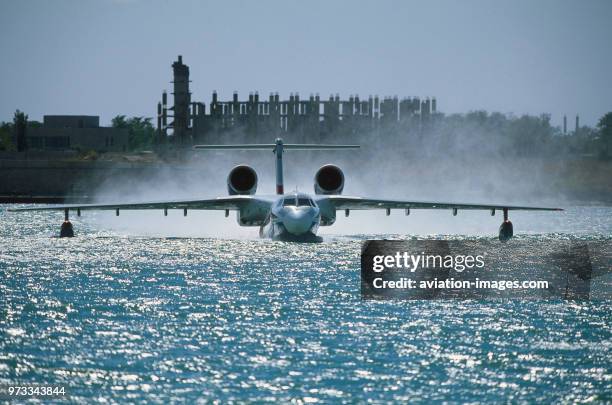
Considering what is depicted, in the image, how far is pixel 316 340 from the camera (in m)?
25.6

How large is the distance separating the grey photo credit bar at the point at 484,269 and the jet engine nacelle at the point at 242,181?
23.6 feet

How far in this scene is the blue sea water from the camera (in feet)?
67.8

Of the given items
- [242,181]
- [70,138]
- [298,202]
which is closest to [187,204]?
[242,181]

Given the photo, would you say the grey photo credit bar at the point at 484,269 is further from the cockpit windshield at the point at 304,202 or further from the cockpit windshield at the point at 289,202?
the cockpit windshield at the point at 289,202

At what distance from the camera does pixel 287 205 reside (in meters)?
50.1

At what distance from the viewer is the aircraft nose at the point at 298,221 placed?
48.5 m

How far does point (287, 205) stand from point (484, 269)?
10727 mm

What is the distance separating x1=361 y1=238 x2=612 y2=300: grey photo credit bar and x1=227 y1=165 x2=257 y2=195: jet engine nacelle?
23.6 feet

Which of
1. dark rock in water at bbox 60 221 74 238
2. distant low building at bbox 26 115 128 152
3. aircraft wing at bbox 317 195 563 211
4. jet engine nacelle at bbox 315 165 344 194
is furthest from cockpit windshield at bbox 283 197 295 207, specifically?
distant low building at bbox 26 115 128 152

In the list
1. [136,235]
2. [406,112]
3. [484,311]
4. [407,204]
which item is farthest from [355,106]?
[484,311]

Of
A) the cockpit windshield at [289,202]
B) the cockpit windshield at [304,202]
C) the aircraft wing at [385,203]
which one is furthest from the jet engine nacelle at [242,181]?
the cockpit windshield at [304,202]

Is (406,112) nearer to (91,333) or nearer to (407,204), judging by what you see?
(407,204)

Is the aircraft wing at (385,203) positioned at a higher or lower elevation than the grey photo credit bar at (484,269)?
higher

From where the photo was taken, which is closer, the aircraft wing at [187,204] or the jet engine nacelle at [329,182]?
the aircraft wing at [187,204]
